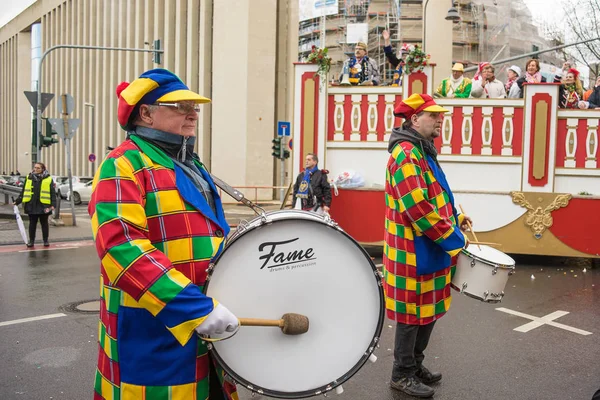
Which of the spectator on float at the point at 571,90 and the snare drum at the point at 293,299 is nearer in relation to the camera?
the snare drum at the point at 293,299

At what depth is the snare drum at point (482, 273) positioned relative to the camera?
3.74m

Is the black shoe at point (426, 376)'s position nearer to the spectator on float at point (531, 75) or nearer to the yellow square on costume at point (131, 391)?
the yellow square on costume at point (131, 391)

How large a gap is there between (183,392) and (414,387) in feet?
6.95

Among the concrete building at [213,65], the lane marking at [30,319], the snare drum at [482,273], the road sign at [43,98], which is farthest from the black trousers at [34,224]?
the concrete building at [213,65]

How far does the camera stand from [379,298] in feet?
7.75

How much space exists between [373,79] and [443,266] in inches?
277

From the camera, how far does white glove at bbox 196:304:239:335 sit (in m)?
1.94

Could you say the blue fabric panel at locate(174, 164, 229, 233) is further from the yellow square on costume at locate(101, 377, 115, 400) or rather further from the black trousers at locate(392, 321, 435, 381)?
the black trousers at locate(392, 321, 435, 381)

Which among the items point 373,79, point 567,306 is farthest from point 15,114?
point 567,306

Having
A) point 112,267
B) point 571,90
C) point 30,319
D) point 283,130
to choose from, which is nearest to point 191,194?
point 112,267

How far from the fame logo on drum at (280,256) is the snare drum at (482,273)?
192cm

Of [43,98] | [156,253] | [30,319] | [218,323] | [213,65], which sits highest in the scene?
[213,65]

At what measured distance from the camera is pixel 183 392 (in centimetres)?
217

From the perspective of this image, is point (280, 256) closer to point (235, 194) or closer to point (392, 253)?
point (235, 194)
